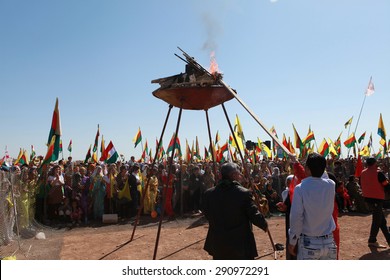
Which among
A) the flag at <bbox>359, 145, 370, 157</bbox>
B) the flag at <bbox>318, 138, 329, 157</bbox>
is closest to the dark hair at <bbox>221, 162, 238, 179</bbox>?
the flag at <bbox>318, 138, 329, 157</bbox>

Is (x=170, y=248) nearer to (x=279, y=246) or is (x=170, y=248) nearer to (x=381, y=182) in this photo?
(x=279, y=246)

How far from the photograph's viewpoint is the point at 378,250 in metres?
7.37

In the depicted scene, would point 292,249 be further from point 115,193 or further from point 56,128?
point 115,193

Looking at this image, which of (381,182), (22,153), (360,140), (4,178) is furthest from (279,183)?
(22,153)

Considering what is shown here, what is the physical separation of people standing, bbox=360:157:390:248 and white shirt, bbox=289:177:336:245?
449cm

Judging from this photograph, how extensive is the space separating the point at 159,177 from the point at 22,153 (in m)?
11.7

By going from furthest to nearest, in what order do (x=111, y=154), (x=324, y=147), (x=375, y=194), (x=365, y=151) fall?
(x=365, y=151) < (x=324, y=147) < (x=111, y=154) < (x=375, y=194)

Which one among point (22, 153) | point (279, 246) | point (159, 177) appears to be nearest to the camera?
point (279, 246)

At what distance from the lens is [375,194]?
7523 mm

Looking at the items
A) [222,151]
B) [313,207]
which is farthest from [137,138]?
[313,207]

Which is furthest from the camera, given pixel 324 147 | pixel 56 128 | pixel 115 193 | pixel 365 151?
pixel 365 151

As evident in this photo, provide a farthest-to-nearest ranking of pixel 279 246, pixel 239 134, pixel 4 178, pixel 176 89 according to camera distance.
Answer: pixel 239 134 < pixel 4 178 < pixel 176 89 < pixel 279 246

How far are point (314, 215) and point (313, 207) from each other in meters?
0.10

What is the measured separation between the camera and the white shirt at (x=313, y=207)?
12.2 feet
